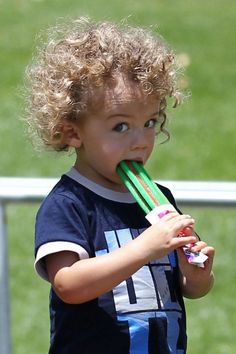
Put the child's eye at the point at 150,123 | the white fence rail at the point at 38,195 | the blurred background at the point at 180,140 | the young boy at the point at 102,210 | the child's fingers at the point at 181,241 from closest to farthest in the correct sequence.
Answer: the child's fingers at the point at 181,241, the young boy at the point at 102,210, the child's eye at the point at 150,123, the white fence rail at the point at 38,195, the blurred background at the point at 180,140

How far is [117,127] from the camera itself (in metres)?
3.20

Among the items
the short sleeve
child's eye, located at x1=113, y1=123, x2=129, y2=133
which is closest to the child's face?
child's eye, located at x1=113, y1=123, x2=129, y2=133

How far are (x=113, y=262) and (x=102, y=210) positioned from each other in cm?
20

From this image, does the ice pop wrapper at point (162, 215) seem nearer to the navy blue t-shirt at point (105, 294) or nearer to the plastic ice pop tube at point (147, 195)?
the plastic ice pop tube at point (147, 195)

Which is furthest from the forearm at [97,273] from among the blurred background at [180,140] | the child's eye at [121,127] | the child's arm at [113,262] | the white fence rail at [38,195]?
the white fence rail at [38,195]

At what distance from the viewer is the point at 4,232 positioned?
3.95 m

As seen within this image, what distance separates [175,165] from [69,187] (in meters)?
5.67

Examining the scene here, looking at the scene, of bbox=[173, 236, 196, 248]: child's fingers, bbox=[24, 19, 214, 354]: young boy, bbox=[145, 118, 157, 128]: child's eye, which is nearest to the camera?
bbox=[173, 236, 196, 248]: child's fingers

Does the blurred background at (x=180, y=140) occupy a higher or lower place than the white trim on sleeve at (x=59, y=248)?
higher

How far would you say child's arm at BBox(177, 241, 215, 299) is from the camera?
10.3 ft

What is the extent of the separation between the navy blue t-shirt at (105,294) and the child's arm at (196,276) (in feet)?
0.26

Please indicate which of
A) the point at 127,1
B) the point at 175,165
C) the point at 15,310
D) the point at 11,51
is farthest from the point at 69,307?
the point at 127,1

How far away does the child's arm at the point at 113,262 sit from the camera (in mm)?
3033

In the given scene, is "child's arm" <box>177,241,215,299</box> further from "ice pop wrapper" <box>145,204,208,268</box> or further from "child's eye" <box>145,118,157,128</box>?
"child's eye" <box>145,118,157,128</box>
